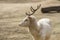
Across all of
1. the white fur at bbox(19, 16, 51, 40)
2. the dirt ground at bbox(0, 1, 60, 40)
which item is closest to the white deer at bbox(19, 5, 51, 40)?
the white fur at bbox(19, 16, 51, 40)

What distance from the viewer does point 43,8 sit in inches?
356

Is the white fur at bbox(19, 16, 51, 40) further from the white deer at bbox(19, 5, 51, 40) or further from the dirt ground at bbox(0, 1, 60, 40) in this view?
the dirt ground at bbox(0, 1, 60, 40)

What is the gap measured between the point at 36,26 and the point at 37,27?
0.04 m

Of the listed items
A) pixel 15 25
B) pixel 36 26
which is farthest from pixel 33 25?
pixel 15 25

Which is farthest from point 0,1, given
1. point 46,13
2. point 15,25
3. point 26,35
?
point 26,35

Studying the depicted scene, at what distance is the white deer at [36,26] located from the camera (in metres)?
4.03

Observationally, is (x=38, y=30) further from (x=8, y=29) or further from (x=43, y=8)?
(x=43, y=8)

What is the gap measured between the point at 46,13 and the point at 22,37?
326 centimetres

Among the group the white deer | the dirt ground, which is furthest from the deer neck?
the dirt ground

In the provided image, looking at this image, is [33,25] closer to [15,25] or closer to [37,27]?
[37,27]

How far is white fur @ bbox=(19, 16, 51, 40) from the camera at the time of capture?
403 cm

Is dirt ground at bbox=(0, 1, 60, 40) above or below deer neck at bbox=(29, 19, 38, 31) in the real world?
below

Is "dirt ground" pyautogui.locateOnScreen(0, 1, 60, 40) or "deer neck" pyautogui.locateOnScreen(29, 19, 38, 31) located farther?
"dirt ground" pyautogui.locateOnScreen(0, 1, 60, 40)

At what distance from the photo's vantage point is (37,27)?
4.19 metres
